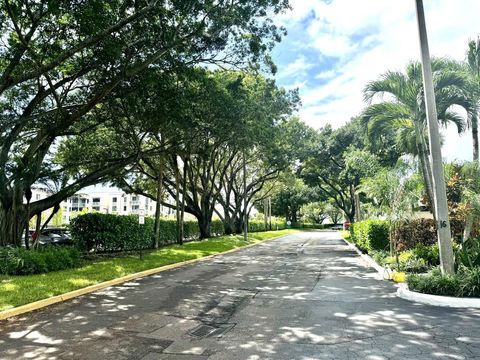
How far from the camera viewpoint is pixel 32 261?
11992 mm

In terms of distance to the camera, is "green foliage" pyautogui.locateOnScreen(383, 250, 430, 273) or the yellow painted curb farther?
"green foliage" pyautogui.locateOnScreen(383, 250, 430, 273)

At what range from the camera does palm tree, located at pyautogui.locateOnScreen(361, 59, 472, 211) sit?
11.5 meters

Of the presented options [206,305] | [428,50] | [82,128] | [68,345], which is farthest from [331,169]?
[68,345]

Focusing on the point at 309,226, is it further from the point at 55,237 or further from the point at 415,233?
the point at 415,233

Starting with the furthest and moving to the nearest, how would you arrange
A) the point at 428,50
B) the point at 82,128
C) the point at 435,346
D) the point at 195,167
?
the point at 195,167 → the point at 82,128 → the point at 428,50 → the point at 435,346

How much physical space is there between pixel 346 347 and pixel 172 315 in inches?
133

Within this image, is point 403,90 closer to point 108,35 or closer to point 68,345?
point 108,35

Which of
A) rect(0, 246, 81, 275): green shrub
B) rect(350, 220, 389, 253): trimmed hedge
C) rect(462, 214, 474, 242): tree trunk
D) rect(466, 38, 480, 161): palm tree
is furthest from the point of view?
rect(350, 220, 389, 253): trimmed hedge

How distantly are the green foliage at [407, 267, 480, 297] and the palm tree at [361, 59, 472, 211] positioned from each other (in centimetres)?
372

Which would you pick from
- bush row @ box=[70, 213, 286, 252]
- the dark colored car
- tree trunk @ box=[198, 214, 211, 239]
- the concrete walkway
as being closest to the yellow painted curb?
the concrete walkway

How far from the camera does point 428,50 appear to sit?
965 centimetres

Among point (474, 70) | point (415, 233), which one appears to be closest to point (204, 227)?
point (415, 233)

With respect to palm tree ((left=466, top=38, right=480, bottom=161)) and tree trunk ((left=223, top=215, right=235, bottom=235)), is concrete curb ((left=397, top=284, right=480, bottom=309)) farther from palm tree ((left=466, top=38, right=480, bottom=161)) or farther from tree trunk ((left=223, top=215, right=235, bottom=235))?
tree trunk ((left=223, top=215, right=235, bottom=235))

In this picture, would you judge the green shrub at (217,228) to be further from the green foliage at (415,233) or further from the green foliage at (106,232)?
the green foliage at (415,233)
